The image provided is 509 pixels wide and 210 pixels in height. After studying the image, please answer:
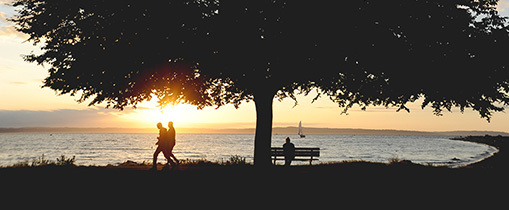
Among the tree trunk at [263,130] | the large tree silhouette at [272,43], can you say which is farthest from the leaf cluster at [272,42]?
the tree trunk at [263,130]

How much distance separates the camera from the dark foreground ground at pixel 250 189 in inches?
414

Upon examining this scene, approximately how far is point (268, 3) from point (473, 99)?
8.67 metres

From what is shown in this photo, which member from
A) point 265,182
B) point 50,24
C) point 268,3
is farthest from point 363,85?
point 50,24

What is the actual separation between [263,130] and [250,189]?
6804 mm

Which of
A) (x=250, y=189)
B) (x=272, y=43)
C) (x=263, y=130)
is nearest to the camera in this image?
(x=250, y=189)

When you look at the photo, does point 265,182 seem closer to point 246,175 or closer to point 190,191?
point 246,175

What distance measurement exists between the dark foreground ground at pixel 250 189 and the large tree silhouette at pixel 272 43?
3392 mm

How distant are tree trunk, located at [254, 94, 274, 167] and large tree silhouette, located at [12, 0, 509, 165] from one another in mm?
2296

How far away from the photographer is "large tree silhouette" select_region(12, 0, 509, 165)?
14.7 meters

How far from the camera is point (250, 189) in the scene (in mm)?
11977

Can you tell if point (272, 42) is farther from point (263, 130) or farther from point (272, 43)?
point (263, 130)

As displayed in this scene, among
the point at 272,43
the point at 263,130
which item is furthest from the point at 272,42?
the point at 263,130

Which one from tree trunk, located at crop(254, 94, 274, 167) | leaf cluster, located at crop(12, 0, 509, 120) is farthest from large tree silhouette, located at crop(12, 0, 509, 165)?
tree trunk, located at crop(254, 94, 274, 167)

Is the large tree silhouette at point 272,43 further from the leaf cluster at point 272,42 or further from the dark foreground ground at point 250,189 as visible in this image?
the dark foreground ground at point 250,189
